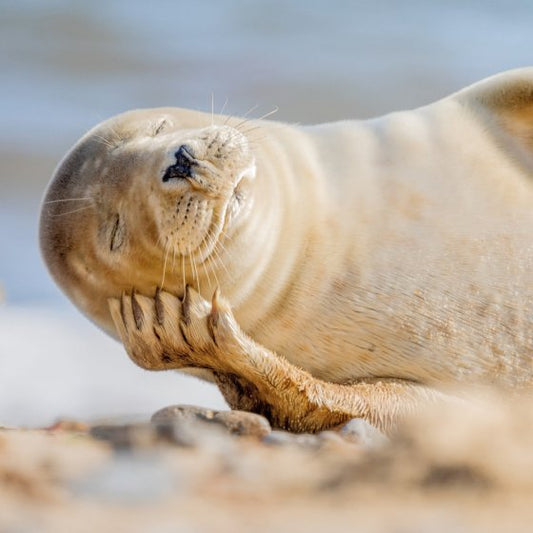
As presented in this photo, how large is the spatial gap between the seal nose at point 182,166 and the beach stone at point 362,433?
915 millimetres

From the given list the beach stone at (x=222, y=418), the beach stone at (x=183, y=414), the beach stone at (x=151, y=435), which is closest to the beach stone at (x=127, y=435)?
the beach stone at (x=151, y=435)

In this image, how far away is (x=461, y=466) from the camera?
2787mm

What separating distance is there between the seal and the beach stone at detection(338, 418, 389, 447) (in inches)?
8.9

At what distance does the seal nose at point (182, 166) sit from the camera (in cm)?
385

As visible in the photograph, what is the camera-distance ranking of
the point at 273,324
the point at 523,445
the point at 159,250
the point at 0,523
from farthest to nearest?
Result: the point at 273,324, the point at 159,250, the point at 523,445, the point at 0,523

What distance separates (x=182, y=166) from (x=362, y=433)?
3.30ft

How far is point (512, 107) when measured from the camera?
4.75m

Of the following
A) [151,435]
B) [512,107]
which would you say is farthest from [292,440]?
[512,107]

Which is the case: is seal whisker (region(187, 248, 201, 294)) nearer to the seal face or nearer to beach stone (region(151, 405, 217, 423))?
the seal face

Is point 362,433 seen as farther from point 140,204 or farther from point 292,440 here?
point 140,204

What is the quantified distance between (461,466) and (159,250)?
1.51 metres

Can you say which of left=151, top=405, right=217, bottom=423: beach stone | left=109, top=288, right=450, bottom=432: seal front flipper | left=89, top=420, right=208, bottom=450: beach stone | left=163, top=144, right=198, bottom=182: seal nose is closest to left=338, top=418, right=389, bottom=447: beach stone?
left=109, top=288, right=450, bottom=432: seal front flipper

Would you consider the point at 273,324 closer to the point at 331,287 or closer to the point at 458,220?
the point at 331,287

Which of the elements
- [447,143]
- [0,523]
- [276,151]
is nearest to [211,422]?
[0,523]
